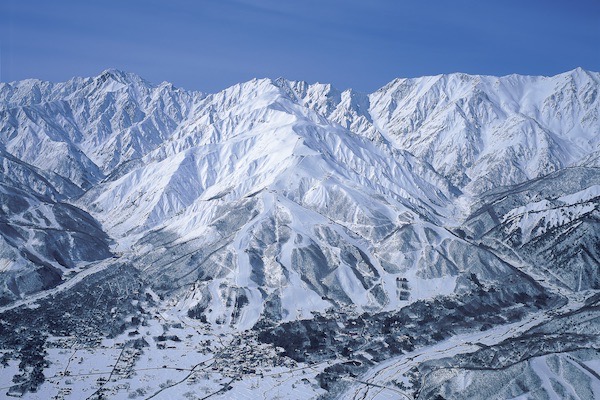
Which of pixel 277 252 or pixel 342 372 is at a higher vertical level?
pixel 277 252

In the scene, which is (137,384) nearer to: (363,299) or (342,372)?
(342,372)

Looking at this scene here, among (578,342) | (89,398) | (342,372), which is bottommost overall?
(89,398)

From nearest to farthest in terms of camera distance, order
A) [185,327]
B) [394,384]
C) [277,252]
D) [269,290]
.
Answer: [394,384] < [185,327] < [269,290] < [277,252]

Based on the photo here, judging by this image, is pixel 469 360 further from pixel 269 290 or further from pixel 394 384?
pixel 269 290

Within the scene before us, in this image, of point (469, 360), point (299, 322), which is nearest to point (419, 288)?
point (299, 322)

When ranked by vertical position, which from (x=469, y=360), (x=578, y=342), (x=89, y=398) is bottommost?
(x=89, y=398)

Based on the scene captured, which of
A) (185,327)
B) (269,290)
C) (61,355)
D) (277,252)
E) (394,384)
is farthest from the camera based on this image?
(277,252)

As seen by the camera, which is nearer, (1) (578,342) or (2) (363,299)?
(1) (578,342)

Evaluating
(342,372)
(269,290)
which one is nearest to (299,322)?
(269,290)

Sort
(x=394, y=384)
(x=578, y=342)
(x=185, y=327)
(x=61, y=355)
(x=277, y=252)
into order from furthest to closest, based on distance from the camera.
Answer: (x=277, y=252) < (x=185, y=327) < (x=61, y=355) < (x=394, y=384) < (x=578, y=342)
